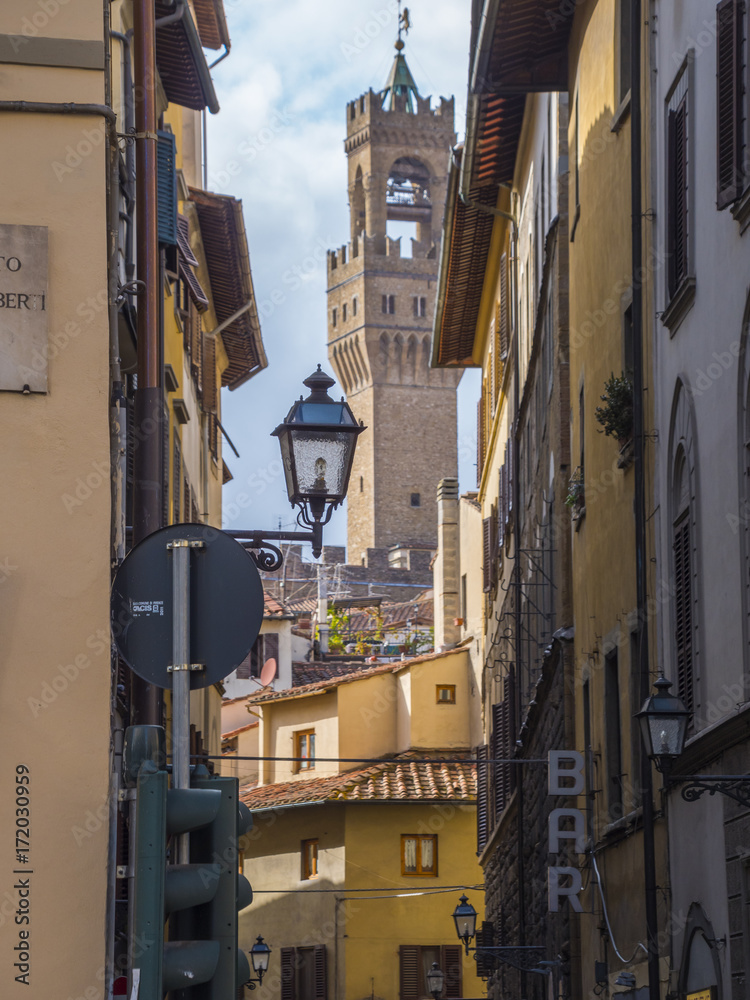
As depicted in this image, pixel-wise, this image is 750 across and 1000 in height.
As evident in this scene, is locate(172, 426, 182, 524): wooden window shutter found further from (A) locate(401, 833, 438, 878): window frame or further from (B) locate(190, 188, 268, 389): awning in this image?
(A) locate(401, 833, 438, 878): window frame

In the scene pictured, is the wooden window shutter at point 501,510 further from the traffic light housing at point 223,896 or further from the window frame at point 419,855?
the traffic light housing at point 223,896

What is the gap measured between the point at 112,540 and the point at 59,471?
41cm

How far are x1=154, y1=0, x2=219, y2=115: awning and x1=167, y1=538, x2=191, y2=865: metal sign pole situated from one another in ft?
47.1

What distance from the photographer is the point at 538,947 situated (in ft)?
69.2

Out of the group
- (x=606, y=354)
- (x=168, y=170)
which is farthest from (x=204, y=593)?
(x=168, y=170)

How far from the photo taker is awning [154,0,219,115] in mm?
19703

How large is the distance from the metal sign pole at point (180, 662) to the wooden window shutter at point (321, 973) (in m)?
35.3

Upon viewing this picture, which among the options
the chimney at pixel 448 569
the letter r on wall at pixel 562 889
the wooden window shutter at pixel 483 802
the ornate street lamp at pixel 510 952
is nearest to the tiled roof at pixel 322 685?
the chimney at pixel 448 569

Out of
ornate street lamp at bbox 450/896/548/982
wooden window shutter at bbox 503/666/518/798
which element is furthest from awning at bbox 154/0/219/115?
ornate street lamp at bbox 450/896/548/982

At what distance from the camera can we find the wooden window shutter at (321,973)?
39.3 m

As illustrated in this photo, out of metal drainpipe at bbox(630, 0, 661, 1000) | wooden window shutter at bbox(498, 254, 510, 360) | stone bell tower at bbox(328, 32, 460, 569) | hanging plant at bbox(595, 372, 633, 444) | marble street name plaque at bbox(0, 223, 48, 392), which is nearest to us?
marble street name plaque at bbox(0, 223, 48, 392)

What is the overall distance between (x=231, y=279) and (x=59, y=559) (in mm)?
21944

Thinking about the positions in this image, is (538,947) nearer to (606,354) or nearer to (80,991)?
(606,354)

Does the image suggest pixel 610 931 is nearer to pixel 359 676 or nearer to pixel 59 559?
pixel 59 559
